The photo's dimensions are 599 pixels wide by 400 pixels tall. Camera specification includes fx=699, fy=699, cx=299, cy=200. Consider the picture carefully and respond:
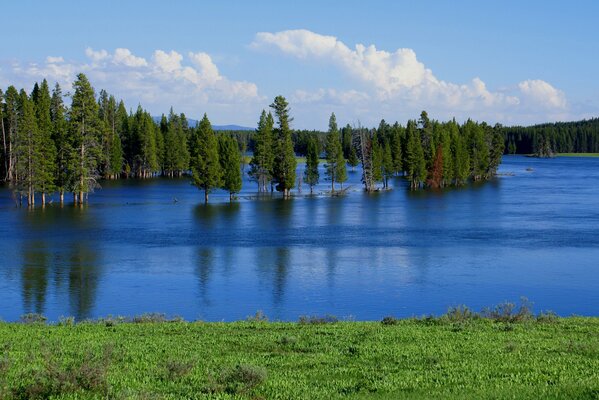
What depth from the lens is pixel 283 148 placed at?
97.0 metres

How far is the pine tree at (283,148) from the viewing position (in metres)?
96.6

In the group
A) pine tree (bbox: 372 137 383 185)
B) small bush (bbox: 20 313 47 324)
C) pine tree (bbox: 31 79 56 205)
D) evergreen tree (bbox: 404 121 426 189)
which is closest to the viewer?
small bush (bbox: 20 313 47 324)

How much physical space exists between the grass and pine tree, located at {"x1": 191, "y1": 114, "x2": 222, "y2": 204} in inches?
2646

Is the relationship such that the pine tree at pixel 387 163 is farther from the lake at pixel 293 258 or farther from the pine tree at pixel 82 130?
the pine tree at pixel 82 130

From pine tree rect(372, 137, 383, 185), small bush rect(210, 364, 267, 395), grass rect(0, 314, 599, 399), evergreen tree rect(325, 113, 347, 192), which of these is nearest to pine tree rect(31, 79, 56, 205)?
evergreen tree rect(325, 113, 347, 192)

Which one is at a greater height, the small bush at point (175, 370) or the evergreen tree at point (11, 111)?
the evergreen tree at point (11, 111)

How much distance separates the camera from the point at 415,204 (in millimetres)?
88750

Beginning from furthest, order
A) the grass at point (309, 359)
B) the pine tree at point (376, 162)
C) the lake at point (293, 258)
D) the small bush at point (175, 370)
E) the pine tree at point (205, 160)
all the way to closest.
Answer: the pine tree at point (376, 162) → the pine tree at point (205, 160) → the lake at point (293, 258) → the small bush at point (175, 370) → the grass at point (309, 359)

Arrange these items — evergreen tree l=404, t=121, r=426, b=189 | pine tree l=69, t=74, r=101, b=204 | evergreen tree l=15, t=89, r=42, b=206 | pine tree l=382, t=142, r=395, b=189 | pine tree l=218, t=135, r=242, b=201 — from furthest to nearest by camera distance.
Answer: pine tree l=382, t=142, r=395, b=189
evergreen tree l=404, t=121, r=426, b=189
pine tree l=218, t=135, r=242, b=201
pine tree l=69, t=74, r=101, b=204
evergreen tree l=15, t=89, r=42, b=206

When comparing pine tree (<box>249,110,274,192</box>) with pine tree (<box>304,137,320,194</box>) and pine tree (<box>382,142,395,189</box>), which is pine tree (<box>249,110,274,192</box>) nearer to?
pine tree (<box>304,137,320,194</box>)

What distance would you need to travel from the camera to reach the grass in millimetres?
11953

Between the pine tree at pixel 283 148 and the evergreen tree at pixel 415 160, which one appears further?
the evergreen tree at pixel 415 160

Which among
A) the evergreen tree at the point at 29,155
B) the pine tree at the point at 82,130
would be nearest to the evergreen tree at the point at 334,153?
the pine tree at the point at 82,130

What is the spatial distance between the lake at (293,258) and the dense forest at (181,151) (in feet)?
19.0
